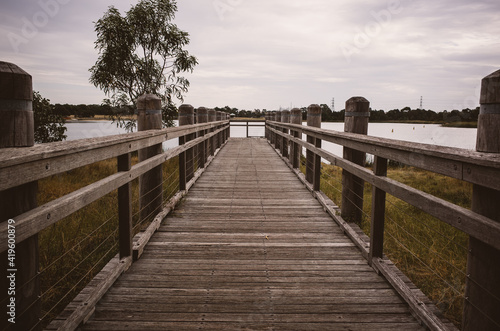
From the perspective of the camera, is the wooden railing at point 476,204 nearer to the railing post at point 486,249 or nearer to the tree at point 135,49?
the railing post at point 486,249

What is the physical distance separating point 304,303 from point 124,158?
1.75 meters

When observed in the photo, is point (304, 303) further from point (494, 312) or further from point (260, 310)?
point (494, 312)

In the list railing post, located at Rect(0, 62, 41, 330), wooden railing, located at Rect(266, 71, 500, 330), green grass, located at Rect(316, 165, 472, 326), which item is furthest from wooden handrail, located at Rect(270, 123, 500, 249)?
railing post, located at Rect(0, 62, 41, 330)

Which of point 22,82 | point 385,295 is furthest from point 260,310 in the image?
point 22,82

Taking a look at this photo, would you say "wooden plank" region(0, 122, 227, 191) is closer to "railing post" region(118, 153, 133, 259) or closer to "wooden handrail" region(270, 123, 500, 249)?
"railing post" region(118, 153, 133, 259)

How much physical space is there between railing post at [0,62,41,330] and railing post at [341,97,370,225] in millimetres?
3230

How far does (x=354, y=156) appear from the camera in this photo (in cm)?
423

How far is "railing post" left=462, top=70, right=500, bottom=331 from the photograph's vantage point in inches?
66.3

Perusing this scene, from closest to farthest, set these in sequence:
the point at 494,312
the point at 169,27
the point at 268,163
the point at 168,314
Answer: the point at 494,312, the point at 168,314, the point at 268,163, the point at 169,27

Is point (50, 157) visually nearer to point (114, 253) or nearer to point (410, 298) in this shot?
point (410, 298)

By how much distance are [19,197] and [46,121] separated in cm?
1160

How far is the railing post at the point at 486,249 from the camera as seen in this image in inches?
66.3

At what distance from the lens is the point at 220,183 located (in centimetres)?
661

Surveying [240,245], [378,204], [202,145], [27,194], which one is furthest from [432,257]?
[202,145]
